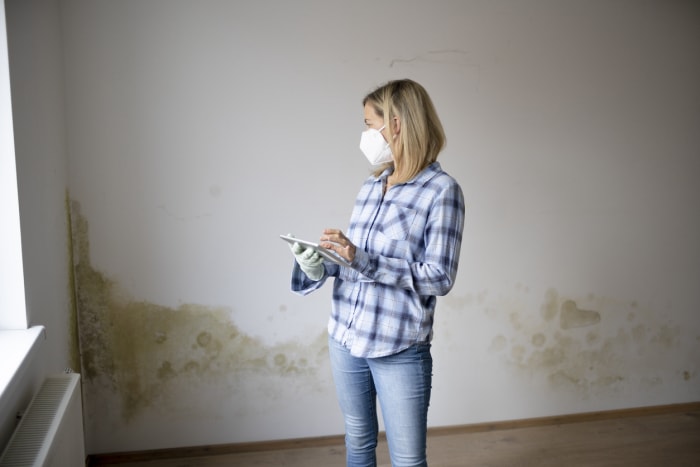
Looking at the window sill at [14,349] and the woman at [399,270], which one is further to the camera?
the woman at [399,270]

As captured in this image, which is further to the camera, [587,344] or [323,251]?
[587,344]

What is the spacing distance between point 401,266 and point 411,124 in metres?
0.38

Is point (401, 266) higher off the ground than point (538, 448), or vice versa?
point (401, 266)

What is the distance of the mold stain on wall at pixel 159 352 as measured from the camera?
2.27 m

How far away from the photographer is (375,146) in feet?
5.37

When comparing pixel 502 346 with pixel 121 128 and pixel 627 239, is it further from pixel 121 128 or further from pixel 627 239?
pixel 121 128

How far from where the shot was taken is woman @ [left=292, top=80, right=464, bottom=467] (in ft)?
4.91

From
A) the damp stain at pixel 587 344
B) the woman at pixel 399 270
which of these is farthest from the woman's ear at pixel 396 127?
the damp stain at pixel 587 344

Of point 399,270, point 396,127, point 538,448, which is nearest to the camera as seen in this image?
Result: point 399,270

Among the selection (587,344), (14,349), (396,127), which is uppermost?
(396,127)

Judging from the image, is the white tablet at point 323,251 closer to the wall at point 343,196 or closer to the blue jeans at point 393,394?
the blue jeans at point 393,394

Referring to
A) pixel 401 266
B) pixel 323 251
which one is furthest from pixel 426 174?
pixel 323 251

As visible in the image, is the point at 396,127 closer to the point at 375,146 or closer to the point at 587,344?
the point at 375,146

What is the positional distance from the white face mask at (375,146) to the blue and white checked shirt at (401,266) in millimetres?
106
